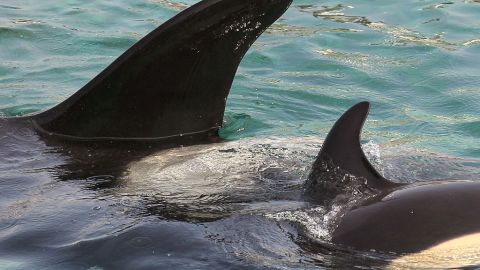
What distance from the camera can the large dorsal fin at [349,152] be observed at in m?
3.93

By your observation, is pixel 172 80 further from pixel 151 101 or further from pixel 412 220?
pixel 412 220

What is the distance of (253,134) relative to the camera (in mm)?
6520

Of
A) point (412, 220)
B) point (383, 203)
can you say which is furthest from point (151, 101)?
point (412, 220)

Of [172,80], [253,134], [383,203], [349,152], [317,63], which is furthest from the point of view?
[317,63]

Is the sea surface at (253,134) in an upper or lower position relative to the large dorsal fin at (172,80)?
lower

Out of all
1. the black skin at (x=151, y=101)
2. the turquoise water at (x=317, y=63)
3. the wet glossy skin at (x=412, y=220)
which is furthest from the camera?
the turquoise water at (x=317, y=63)

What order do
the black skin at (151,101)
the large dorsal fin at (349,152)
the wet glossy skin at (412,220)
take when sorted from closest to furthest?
the wet glossy skin at (412,220) → the large dorsal fin at (349,152) → the black skin at (151,101)

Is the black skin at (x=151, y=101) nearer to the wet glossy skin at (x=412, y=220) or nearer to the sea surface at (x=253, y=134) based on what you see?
the sea surface at (x=253, y=134)

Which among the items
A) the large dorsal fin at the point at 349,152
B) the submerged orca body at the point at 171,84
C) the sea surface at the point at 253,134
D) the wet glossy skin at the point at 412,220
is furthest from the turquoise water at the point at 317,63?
the wet glossy skin at the point at 412,220

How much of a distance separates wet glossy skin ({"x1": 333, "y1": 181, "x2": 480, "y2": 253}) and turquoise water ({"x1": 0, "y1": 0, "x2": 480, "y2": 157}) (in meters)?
2.61

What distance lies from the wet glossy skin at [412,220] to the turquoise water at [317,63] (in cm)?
261

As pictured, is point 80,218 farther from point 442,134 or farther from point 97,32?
point 97,32

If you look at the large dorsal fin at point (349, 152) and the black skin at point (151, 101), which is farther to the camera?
the black skin at point (151, 101)

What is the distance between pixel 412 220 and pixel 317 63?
4.60m
